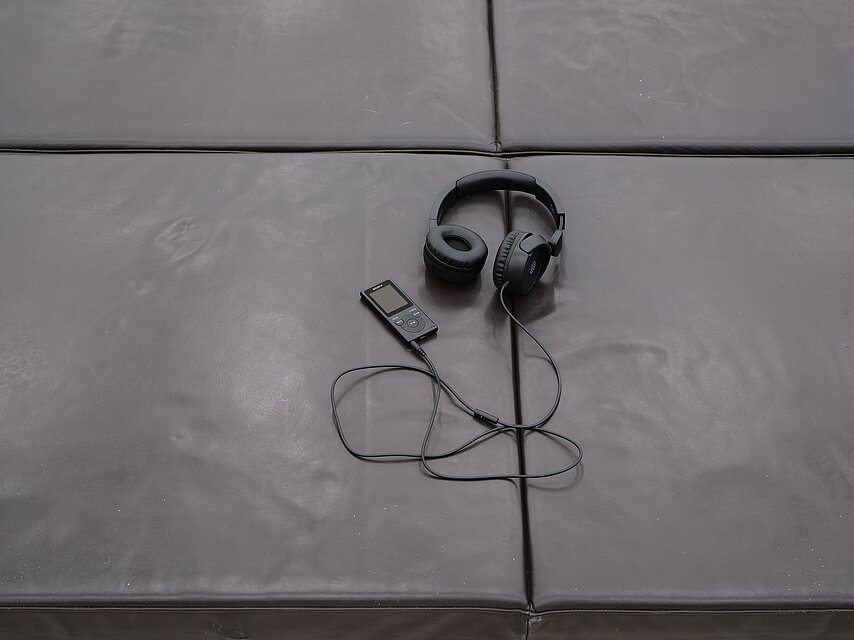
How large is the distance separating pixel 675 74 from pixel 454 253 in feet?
1.95

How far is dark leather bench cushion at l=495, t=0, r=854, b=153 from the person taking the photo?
1.28 m

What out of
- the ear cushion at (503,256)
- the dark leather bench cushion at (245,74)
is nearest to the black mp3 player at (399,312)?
the ear cushion at (503,256)

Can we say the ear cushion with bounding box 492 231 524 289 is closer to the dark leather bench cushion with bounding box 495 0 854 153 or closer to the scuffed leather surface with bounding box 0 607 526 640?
the dark leather bench cushion with bounding box 495 0 854 153

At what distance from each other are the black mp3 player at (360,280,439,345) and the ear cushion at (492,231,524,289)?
11 centimetres

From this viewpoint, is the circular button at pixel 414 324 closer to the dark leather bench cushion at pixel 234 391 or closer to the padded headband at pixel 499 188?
the dark leather bench cushion at pixel 234 391

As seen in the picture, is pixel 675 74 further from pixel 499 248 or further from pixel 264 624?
pixel 264 624

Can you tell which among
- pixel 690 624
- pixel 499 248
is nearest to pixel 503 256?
pixel 499 248

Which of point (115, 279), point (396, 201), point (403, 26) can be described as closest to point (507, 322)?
point (396, 201)

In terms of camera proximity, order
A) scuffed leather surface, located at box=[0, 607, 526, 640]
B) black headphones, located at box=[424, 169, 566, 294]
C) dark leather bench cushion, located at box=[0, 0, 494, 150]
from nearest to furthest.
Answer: scuffed leather surface, located at box=[0, 607, 526, 640]
black headphones, located at box=[424, 169, 566, 294]
dark leather bench cushion, located at box=[0, 0, 494, 150]

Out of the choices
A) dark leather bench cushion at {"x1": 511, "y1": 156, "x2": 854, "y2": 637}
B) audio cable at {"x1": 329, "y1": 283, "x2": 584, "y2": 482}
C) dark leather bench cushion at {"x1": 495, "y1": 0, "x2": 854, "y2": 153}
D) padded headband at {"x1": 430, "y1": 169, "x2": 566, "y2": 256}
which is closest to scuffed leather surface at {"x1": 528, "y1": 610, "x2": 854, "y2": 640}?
dark leather bench cushion at {"x1": 511, "y1": 156, "x2": 854, "y2": 637}

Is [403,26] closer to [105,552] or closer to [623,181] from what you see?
[623,181]

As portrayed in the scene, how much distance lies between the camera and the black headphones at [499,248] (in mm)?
1024

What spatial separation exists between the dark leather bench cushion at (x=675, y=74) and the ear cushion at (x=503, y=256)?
0.95ft

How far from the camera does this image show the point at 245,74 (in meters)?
1.32
